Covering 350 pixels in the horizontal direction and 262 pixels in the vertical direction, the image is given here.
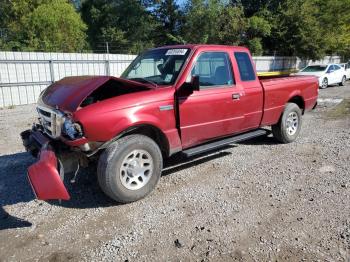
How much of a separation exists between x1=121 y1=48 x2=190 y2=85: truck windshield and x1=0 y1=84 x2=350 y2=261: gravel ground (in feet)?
4.91

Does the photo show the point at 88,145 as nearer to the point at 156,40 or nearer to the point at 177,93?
the point at 177,93

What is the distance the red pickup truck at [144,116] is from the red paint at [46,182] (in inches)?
0.4

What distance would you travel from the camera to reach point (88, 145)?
3.76 meters

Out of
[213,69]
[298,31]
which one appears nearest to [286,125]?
[213,69]

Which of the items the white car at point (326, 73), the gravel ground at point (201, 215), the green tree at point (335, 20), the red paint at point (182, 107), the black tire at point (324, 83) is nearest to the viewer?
the gravel ground at point (201, 215)

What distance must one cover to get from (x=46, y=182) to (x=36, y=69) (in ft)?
33.9

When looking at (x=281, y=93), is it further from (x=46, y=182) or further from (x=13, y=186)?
(x=13, y=186)

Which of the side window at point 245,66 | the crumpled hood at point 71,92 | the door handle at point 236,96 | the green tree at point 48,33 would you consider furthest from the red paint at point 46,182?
the green tree at point 48,33

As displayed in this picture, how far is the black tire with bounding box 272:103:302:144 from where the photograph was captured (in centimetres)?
646

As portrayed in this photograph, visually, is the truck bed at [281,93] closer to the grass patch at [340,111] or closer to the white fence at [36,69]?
the grass patch at [340,111]

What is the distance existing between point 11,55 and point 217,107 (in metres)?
9.86

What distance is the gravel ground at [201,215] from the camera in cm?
316

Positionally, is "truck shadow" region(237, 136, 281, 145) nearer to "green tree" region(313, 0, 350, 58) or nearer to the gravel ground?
the gravel ground

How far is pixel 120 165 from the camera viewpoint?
392 cm
